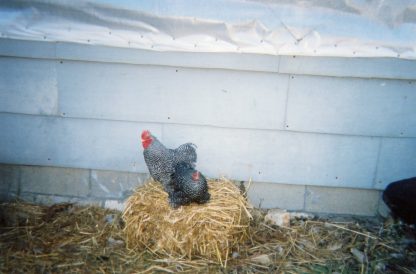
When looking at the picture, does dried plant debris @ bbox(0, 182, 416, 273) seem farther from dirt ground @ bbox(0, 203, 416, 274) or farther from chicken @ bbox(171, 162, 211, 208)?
chicken @ bbox(171, 162, 211, 208)

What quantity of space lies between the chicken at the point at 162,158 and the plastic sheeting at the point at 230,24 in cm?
80

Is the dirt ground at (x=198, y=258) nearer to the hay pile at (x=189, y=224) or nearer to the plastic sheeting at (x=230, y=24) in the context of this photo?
the hay pile at (x=189, y=224)

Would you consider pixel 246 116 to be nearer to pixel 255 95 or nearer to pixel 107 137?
pixel 255 95

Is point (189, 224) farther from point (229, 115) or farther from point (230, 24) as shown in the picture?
point (230, 24)

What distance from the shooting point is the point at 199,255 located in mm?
2854

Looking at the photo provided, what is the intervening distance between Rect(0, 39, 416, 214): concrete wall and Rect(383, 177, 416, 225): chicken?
36 centimetres

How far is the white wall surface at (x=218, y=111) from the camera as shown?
313cm

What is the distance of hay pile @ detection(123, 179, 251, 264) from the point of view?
2.77 meters

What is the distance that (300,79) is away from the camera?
10.3 ft

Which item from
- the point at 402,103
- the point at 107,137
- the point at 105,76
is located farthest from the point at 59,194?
the point at 402,103

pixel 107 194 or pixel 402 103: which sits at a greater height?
pixel 402 103

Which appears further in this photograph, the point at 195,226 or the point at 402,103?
the point at 402,103

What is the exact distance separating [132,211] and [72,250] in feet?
1.88

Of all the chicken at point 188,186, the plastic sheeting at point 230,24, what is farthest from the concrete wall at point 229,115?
the chicken at point 188,186
